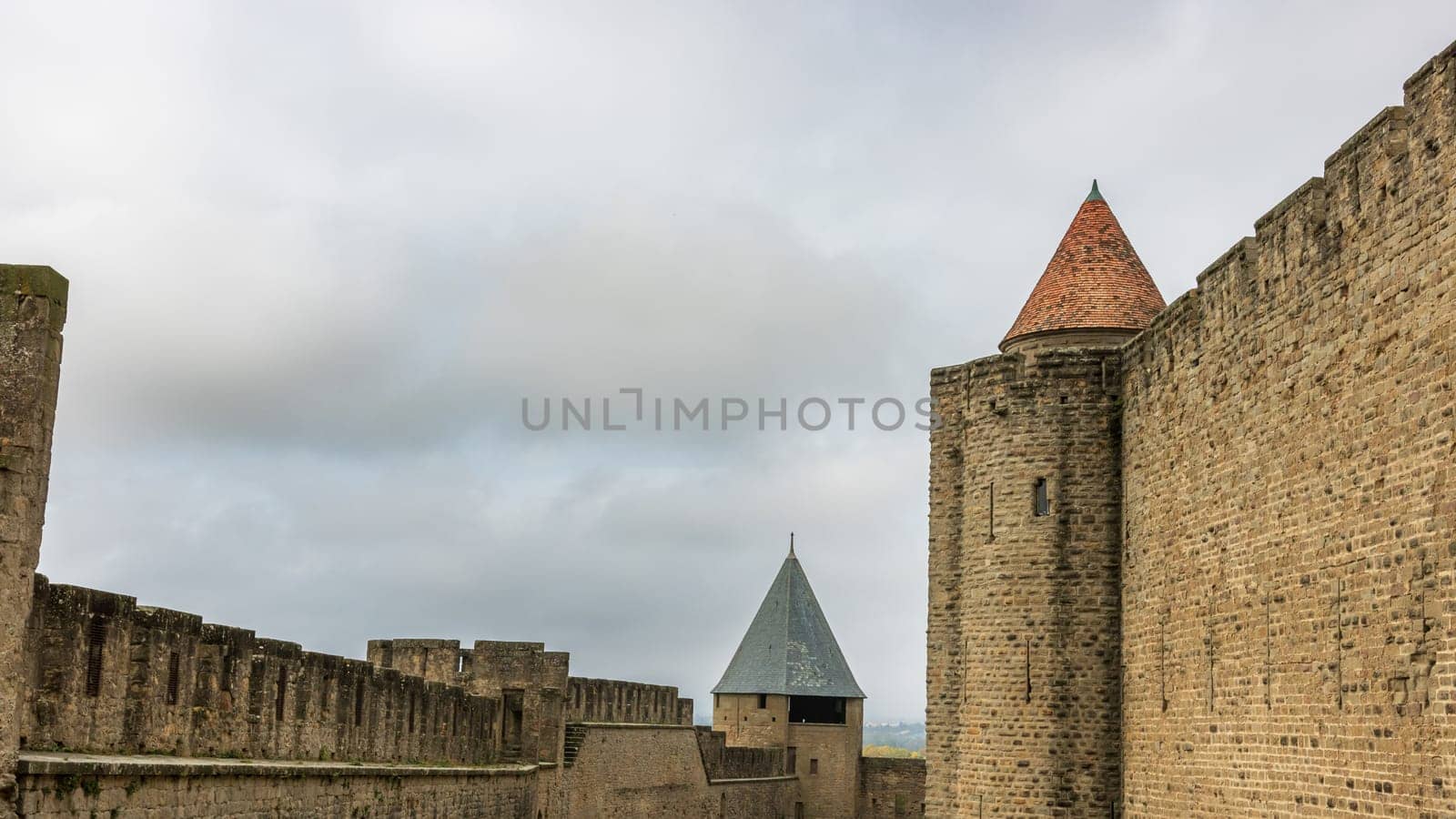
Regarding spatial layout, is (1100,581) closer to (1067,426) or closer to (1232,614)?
(1067,426)

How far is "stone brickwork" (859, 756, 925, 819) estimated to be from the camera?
45250 mm

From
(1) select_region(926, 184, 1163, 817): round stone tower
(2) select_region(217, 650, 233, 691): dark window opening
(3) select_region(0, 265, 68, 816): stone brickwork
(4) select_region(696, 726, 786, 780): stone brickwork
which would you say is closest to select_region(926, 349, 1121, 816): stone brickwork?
(1) select_region(926, 184, 1163, 817): round stone tower

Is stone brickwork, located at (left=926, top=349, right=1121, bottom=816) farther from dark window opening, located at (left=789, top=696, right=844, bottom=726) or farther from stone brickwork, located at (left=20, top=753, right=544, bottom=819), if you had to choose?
dark window opening, located at (left=789, top=696, right=844, bottom=726)

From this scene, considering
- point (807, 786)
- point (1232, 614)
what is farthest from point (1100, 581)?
point (807, 786)

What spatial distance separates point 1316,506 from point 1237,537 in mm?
1745

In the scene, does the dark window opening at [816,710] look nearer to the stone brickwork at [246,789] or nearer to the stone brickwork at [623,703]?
the stone brickwork at [623,703]

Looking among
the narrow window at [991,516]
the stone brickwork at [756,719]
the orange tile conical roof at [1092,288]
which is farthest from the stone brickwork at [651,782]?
the orange tile conical roof at [1092,288]

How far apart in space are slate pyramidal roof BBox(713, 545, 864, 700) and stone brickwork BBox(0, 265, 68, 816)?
121ft

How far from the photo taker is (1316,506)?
44.9 ft

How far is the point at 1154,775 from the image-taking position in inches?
694

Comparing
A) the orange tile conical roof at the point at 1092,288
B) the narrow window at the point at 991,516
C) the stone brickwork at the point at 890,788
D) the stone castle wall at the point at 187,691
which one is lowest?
the stone brickwork at the point at 890,788

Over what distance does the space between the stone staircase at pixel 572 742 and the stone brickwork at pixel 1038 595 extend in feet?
36.3

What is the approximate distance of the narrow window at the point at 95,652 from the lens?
1379cm

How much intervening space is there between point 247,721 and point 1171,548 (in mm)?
9827
